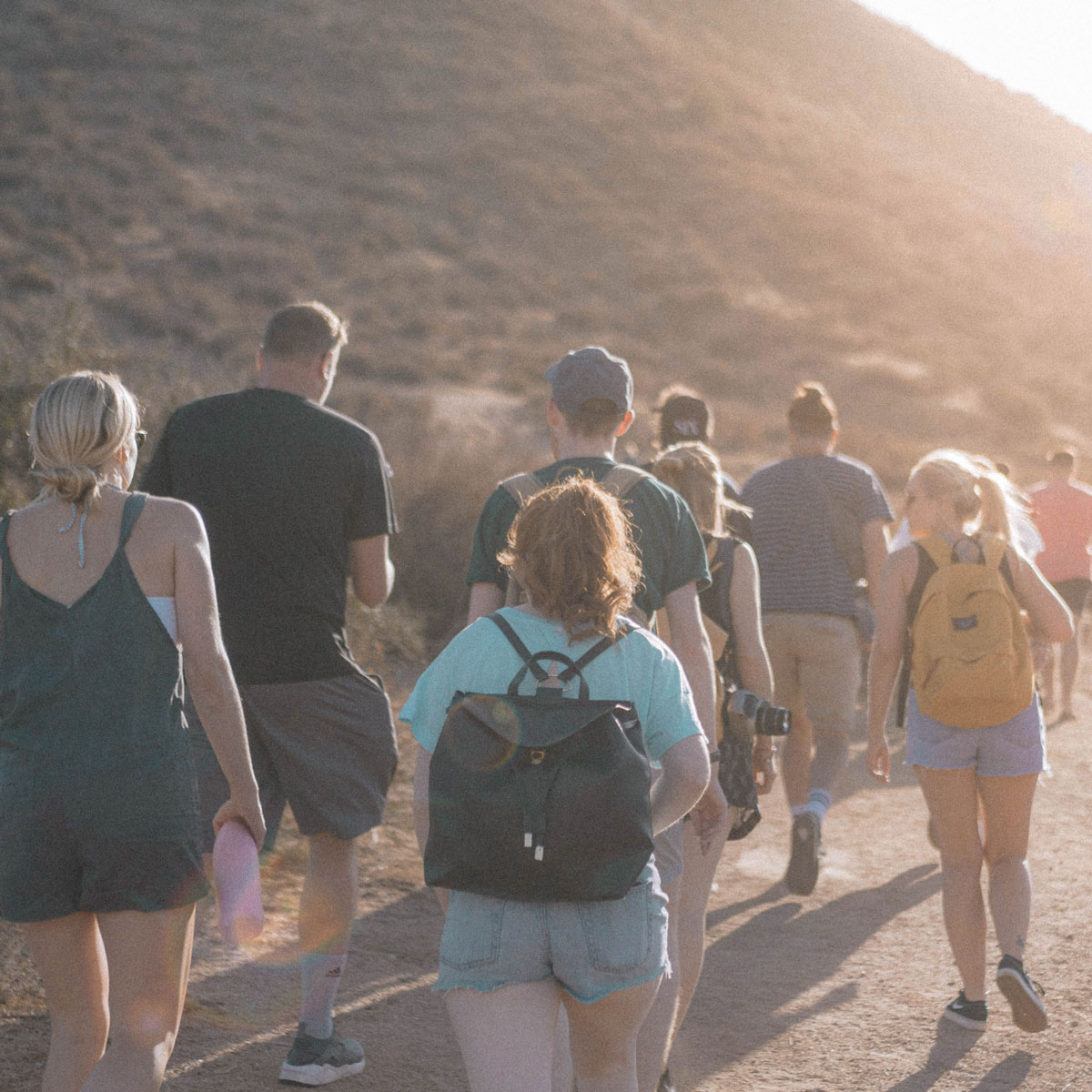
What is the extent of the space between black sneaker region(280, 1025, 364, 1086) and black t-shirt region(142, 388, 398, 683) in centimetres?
102

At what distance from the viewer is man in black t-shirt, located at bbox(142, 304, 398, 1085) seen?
12.5 feet

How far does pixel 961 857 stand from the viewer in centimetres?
432

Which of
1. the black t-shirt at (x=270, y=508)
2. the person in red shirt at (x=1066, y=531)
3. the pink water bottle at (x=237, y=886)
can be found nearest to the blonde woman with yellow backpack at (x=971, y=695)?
the black t-shirt at (x=270, y=508)

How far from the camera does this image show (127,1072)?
2.55 meters

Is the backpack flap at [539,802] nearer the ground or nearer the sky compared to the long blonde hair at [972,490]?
nearer the ground

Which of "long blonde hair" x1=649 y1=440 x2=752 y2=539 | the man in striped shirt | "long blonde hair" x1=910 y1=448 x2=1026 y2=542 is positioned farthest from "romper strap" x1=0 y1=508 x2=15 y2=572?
the man in striped shirt

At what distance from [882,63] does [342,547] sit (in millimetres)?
81979

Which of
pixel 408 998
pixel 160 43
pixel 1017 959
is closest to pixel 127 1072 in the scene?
pixel 408 998

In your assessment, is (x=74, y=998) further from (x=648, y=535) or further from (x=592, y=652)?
(x=648, y=535)

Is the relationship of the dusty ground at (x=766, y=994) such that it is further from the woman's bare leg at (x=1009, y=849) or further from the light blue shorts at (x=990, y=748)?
the light blue shorts at (x=990, y=748)

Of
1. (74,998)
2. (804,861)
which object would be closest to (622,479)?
(74,998)

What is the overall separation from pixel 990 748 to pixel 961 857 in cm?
36

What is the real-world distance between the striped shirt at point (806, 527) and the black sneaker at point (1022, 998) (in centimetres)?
224

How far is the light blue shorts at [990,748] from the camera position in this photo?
14.0 ft
